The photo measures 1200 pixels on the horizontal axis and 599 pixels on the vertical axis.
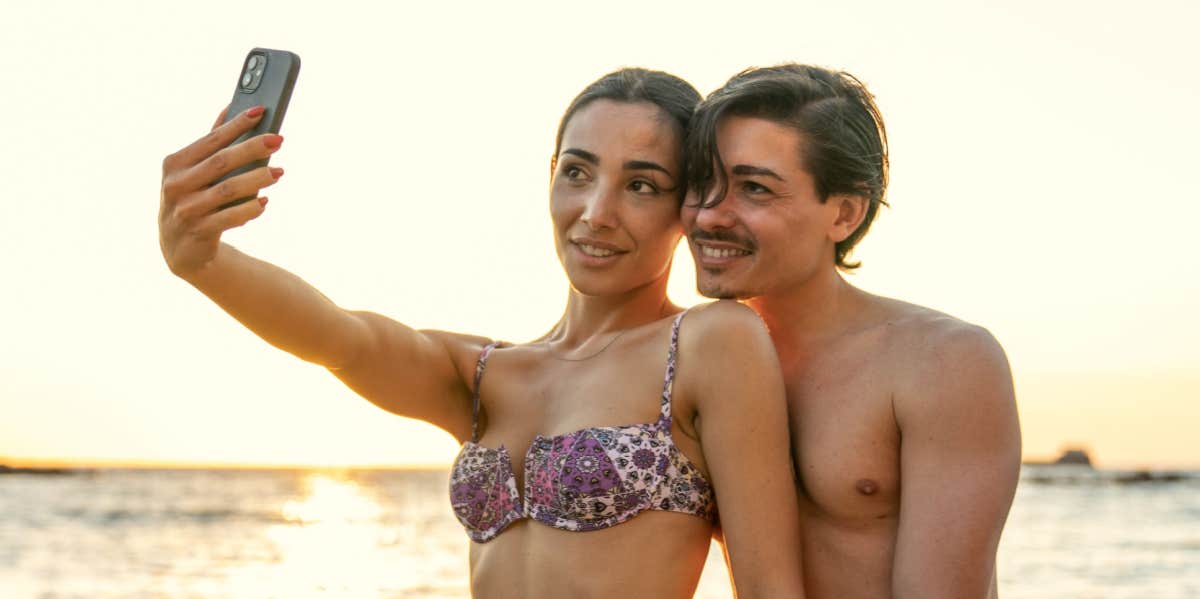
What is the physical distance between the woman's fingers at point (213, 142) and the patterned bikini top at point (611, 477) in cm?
120

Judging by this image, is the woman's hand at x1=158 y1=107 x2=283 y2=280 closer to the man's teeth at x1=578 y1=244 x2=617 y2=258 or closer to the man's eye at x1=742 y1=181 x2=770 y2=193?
the man's teeth at x1=578 y1=244 x2=617 y2=258

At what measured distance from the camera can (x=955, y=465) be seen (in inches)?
136

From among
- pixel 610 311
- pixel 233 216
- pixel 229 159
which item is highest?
pixel 229 159

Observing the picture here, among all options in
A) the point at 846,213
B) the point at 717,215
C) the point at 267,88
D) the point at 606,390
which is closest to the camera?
the point at 267,88

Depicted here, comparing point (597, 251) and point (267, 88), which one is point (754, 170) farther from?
point (267, 88)

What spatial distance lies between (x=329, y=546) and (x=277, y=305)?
22.7 meters

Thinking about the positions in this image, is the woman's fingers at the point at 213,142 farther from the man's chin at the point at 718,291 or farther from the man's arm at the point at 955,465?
the man's arm at the point at 955,465

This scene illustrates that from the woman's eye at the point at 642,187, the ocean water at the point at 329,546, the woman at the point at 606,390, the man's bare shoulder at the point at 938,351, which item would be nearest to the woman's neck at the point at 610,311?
the woman at the point at 606,390

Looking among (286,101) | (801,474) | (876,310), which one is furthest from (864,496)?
(286,101)

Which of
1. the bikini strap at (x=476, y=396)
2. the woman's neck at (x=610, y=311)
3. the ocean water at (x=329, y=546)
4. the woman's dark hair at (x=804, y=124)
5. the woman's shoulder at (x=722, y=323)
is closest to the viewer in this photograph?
the woman's shoulder at (x=722, y=323)

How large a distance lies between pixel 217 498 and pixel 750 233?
3830cm

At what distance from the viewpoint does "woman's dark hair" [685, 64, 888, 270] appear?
12.3 feet

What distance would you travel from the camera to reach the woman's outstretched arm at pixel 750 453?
11.5ft

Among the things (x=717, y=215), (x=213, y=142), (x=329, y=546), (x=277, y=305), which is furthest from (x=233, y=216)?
(x=329, y=546)
